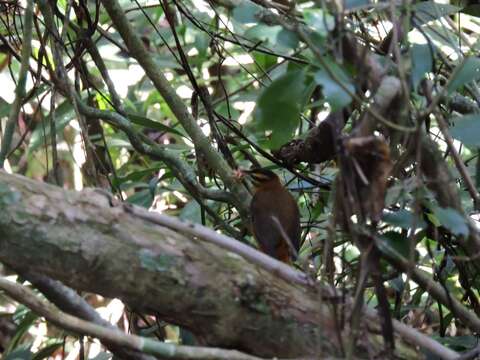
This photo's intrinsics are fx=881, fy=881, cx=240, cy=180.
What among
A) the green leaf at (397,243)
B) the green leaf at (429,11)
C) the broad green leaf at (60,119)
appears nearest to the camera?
the green leaf at (397,243)

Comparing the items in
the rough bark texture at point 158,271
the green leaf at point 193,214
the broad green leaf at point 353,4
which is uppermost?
the green leaf at point 193,214

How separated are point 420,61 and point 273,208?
4.23ft

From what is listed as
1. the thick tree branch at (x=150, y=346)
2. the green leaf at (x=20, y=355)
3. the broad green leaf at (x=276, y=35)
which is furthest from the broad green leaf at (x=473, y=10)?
the green leaf at (x=20, y=355)

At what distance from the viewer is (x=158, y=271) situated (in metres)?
1.59

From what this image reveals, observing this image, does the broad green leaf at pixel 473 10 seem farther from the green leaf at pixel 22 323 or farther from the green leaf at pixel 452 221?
the green leaf at pixel 22 323

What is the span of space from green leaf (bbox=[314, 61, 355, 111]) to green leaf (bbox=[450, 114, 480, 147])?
11.5 inches

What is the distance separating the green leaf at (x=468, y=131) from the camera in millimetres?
1622

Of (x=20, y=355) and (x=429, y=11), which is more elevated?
(x=429, y=11)

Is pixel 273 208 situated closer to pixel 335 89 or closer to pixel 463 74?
pixel 463 74

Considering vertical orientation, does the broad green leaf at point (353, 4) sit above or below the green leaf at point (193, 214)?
below

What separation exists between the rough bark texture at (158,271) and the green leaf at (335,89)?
396 millimetres

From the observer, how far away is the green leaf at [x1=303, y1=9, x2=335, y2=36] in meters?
1.48

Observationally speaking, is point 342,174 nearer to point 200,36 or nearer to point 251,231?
point 251,231

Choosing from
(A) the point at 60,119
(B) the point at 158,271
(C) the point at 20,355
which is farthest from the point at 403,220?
(A) the point at 60,119
